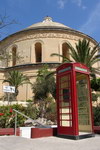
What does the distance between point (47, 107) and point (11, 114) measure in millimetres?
11014

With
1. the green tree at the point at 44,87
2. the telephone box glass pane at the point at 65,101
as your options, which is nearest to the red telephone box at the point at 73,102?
the telephone box glass pane at the point at 65,101

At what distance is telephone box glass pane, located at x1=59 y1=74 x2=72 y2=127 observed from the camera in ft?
28.7

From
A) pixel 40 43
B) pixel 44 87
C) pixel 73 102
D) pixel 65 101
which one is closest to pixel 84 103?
pixel 65 101

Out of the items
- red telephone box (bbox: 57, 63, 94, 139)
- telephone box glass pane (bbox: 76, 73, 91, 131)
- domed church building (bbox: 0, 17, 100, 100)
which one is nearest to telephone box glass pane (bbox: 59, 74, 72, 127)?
red telephone box (bbox: 57, 63, 94, 139)

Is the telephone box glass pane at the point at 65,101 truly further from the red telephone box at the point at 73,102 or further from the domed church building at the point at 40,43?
the domed church building at the point at 40,43

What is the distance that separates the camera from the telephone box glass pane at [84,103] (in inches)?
365

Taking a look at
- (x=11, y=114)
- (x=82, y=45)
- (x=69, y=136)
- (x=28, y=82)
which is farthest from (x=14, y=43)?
(x=69, y=136)

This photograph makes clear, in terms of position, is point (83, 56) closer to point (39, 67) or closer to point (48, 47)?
point (39, 67)

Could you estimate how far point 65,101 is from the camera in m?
9.08

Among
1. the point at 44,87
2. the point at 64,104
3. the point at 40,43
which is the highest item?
the point at 40,43

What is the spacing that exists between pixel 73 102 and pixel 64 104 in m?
0.89

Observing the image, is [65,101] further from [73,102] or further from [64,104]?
[73,102]

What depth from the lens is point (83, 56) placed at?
21422 millimetres

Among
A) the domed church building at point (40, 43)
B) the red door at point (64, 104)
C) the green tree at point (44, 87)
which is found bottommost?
the red door at point (64, 104)
